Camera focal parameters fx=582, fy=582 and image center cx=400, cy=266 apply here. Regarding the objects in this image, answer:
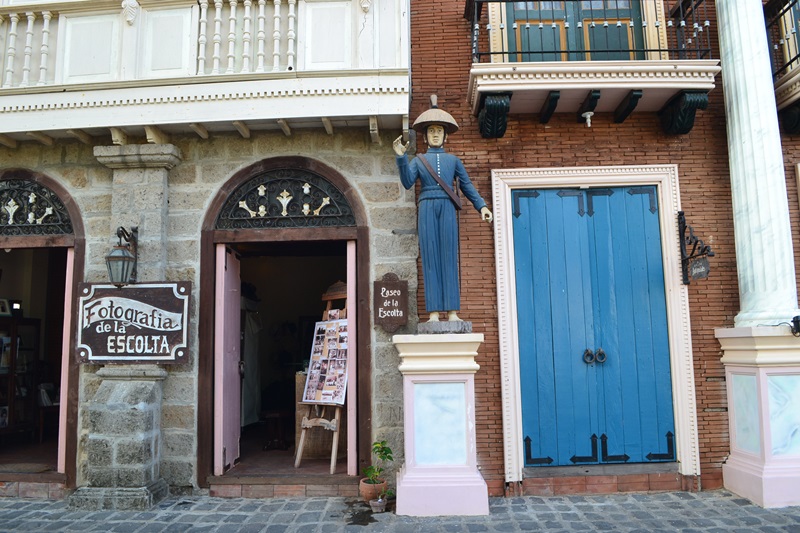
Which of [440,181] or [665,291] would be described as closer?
[440,181]

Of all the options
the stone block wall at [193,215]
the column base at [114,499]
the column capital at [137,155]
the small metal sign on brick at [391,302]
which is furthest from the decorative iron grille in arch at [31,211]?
the small metal sign on brick at [391,302]

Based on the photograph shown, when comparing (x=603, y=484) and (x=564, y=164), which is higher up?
(x=564, y=164)

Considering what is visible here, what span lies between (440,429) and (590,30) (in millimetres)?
4849

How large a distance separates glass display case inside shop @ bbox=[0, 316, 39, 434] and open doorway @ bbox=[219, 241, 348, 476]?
3.22 meters

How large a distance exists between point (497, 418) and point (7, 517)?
4788 mm

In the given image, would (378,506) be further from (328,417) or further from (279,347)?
(279,347)

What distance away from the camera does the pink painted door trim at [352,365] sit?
6089 millimetres

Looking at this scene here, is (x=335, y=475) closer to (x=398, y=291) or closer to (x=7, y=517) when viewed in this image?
(x=398, y=291)

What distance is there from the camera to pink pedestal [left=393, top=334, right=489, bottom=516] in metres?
5.16

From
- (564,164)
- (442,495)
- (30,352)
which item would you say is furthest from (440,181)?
(30,352)

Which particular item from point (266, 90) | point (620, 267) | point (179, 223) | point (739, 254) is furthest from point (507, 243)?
point (179, 223)

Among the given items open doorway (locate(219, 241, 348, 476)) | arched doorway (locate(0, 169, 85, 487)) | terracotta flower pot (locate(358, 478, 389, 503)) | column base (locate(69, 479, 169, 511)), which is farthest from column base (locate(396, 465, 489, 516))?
arched doorway (locate(0, 169, 85, 487))

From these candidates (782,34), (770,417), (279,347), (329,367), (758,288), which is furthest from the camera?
(279,347)

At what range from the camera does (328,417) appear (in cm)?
687
